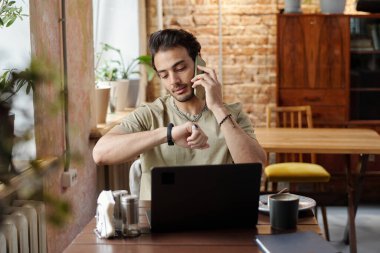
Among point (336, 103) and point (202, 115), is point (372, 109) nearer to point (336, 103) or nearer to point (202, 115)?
point (336, 103)

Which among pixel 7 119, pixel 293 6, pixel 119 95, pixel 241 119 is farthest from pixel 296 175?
pixel 7 119

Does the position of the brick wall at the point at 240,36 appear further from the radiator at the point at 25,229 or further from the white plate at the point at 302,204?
the white plate at the point at 302,204

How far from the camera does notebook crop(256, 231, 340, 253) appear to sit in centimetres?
152

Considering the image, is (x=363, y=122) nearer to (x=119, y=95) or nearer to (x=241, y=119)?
(x=119, y=95)

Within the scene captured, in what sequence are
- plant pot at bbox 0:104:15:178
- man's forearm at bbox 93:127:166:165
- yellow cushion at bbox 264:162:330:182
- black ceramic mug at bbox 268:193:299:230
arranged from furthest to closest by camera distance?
yellow cushion at bbox 264:162:330:182
man's forearm at bbox 93:127:166:165
black ceramic mug at bbox 268:193:299:230
plant pot at bbox 0:104:15:178

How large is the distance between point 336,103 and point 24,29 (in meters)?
3.42

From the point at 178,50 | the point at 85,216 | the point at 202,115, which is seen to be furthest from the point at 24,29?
the point at 85,216

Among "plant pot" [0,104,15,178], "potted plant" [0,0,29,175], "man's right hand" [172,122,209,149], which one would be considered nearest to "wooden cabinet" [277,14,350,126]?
"man's right hand" [172,122,209,149]

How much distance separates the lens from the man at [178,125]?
2.39 m

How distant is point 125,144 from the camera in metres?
2.40

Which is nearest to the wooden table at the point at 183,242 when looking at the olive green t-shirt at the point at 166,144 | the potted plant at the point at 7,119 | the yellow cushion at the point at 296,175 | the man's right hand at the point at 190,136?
the man's right hand at the point at 190,136

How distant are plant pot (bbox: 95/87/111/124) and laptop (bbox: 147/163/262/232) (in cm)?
200

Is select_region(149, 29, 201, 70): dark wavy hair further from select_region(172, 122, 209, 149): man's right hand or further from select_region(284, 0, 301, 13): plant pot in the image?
select_region(284, 0, 301, 13): plant pot

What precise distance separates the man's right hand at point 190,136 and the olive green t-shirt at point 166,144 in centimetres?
22
